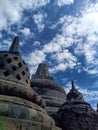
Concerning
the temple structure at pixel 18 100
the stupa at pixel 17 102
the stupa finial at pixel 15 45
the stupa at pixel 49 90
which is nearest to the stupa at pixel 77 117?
the stupa at pixel 49 90

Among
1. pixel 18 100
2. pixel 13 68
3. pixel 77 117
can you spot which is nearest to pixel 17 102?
pixel 18 100

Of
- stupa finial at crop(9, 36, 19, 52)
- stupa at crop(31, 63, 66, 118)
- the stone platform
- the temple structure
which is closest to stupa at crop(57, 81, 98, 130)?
stupa at crop(31, 63, 66, 118)

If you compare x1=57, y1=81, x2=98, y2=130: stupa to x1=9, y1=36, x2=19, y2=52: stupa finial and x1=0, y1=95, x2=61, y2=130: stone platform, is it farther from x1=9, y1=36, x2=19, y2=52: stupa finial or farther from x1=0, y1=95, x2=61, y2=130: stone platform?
x1=0, y1=95, x2=61, y2=130: stone platform

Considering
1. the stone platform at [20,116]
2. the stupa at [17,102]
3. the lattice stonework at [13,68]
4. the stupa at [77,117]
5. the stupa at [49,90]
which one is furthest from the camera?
the stupa at [49,90]

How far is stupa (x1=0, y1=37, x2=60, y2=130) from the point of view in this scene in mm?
5957

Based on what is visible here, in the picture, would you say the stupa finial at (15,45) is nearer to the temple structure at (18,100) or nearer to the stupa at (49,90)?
the temple structure at (18,100)

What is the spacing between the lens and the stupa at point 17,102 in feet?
19.5

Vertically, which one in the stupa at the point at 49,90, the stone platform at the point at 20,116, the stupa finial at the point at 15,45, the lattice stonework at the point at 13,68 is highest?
the stupa at the point at 49,90

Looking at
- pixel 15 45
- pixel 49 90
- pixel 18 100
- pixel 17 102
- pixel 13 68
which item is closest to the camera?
pixel 17 102

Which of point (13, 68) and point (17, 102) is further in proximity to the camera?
point (13, 68)

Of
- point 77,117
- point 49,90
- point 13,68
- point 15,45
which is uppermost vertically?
point 49,90

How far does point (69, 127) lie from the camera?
18.6 meters

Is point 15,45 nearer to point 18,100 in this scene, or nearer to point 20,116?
point 18,100

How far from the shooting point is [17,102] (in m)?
6.60
